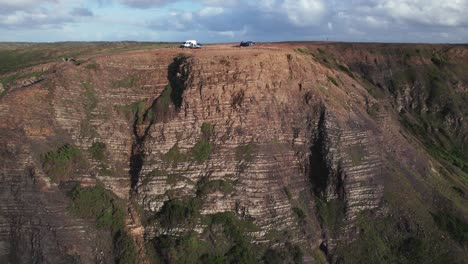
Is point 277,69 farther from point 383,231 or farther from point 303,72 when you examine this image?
point 383,231

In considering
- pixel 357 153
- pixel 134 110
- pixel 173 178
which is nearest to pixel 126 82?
pixel 134 110

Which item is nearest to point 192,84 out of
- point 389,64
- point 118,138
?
point 118,138

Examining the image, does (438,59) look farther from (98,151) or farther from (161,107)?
(98,151)

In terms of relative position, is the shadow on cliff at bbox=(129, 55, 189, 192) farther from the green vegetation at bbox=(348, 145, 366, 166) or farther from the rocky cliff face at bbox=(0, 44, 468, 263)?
the green vegetation at bbox=(348, 145, 366, 166)

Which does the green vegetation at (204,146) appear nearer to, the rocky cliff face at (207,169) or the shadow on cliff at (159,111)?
the rocky cliff face at (207,169)

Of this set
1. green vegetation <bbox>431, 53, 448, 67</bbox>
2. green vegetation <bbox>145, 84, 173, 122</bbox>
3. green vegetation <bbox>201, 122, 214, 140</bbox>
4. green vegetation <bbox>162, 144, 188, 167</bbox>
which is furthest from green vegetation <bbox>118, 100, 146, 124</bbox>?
green vegetation <bbox>431, 53, 448, 67</bbox>
